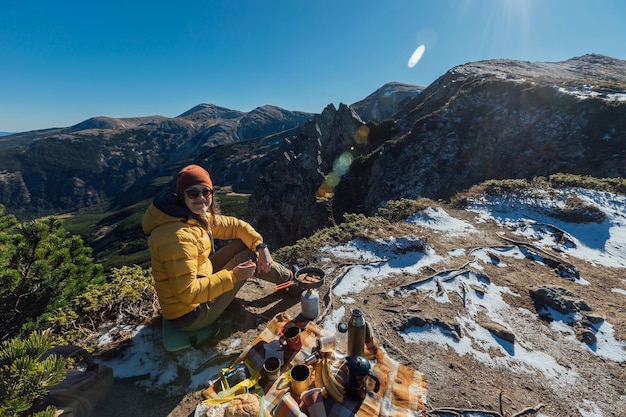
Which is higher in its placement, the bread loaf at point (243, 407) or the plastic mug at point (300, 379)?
the bread loaf at point (243, 407)

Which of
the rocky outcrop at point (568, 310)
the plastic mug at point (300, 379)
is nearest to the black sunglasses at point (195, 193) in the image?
the plastic mug at point (300, 379)

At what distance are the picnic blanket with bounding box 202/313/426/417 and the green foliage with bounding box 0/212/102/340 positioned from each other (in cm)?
500

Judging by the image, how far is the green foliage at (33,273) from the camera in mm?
5586

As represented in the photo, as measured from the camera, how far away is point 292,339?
4.21 m

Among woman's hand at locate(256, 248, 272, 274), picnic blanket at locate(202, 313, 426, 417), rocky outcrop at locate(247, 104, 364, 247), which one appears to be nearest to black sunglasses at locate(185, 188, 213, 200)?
woman's hand at locate(256, 248, 272, 274)

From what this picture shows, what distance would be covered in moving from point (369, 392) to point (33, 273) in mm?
7458

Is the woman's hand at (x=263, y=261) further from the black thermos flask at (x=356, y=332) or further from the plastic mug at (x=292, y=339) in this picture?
the black thermos flask at (x=356, y=332)

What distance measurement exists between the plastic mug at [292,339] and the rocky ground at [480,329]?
99 cm

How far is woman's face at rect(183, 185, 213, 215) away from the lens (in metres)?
3.92

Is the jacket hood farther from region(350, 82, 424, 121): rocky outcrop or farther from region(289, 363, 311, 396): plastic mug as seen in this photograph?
region(350, 82, 424, 121): rocky outcrop

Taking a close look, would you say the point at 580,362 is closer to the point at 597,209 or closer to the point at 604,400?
the point at 604,400

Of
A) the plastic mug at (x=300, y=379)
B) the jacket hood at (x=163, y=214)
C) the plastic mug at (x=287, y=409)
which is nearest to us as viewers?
the plastic mug at (x=287, y=409)

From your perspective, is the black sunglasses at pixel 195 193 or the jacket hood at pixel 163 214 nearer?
the jacket hood at pixel 163 214

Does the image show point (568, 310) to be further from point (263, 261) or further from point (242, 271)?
point (242, 271)
